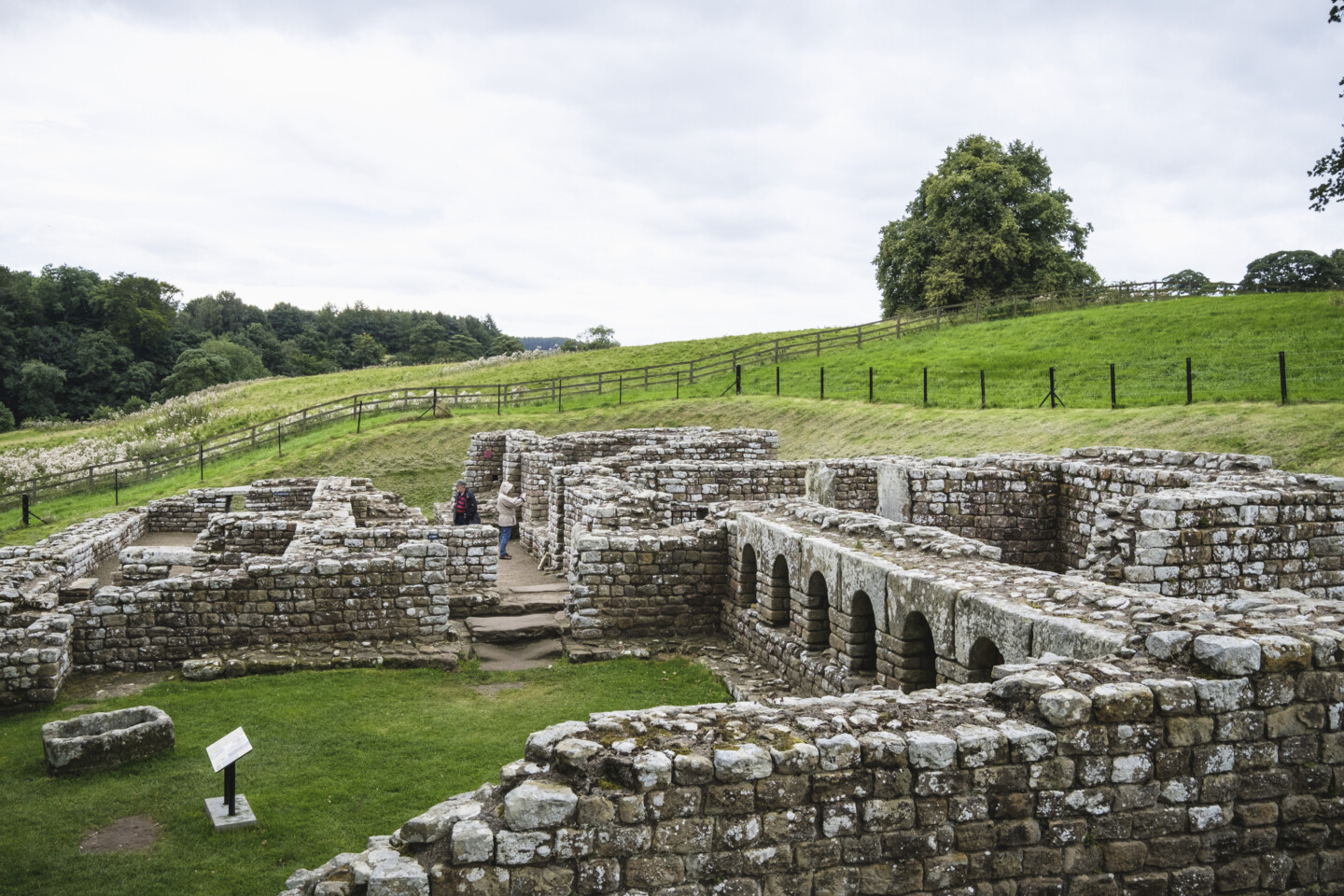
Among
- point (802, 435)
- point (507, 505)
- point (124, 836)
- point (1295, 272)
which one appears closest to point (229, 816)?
point (124, 836)

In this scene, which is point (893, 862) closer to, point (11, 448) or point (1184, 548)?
point (1184, 548)

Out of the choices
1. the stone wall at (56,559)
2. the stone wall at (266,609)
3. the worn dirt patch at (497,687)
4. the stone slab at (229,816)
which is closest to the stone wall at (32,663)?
the stone wall at (266,609)

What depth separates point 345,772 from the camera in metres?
8.18

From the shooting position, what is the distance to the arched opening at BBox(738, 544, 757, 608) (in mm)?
12172

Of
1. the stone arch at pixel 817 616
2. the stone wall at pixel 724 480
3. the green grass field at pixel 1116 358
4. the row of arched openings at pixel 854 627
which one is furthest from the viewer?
the green grass field at pixel 1116 358

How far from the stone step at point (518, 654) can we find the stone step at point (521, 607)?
1.30m

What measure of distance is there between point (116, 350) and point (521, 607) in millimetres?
72477

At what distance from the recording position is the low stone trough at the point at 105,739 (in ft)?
26.6

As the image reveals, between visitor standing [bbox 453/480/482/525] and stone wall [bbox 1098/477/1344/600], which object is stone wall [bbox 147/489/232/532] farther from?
stone wall [bbox 1098/477/1344/600]

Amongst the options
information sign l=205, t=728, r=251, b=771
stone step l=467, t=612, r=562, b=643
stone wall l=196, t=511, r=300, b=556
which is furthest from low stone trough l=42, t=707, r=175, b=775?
stone wall l=196, t=511, r=300, b=556

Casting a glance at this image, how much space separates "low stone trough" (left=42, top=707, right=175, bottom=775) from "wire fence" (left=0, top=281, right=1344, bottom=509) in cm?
2063

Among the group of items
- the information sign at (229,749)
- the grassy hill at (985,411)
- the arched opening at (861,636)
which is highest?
the grassy hill at (985,411)

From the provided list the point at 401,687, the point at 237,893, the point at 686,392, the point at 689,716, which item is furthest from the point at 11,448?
the point at 689,716

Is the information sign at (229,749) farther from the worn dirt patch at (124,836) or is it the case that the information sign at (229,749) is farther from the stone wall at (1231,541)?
the stone wall at (1231,541)
